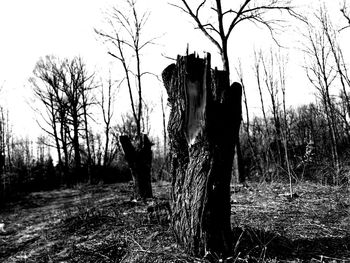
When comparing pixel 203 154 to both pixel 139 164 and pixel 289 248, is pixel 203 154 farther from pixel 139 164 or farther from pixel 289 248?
pixel 139 164

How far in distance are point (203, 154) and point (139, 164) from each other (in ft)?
16.0

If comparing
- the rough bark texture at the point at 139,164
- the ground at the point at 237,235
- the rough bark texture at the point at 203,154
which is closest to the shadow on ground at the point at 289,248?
the ground at the point at 237,235

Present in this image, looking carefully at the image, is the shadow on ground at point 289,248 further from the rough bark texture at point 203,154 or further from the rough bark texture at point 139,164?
the rough bark texture at point 139,164

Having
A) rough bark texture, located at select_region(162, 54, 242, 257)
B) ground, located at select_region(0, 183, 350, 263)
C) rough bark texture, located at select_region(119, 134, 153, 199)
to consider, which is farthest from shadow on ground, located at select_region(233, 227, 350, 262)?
rough bark texture, located at select_region(119, 134, 153, 199)

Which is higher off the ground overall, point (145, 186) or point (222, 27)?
point (222, 27)

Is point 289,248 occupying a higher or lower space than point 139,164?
lower

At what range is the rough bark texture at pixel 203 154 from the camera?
3480mm

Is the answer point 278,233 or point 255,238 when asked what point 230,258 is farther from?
point 278,233

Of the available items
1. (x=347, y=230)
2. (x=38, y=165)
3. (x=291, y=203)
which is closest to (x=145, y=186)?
(x=291, y=203)

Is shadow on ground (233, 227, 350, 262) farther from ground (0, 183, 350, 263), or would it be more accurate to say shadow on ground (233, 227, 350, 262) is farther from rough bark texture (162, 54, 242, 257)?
rough bark texture (162, 54, 242, 257)

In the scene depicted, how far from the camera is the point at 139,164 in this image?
27.0 ft

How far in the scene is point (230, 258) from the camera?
334cm

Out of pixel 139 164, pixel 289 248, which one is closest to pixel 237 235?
pixel 289 248

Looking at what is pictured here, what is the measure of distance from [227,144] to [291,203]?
3.51 metres
